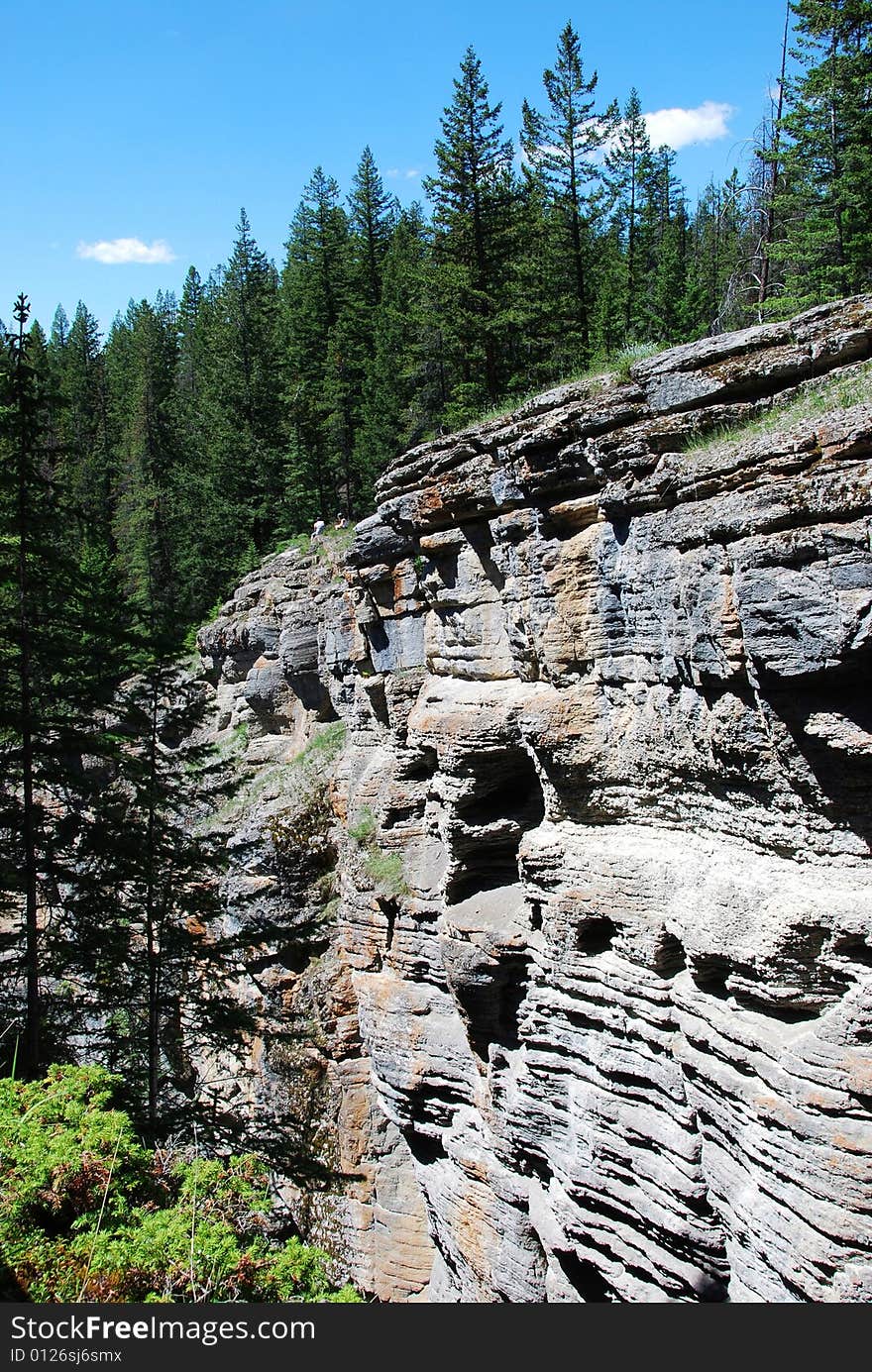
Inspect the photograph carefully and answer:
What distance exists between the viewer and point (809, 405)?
9719 mm

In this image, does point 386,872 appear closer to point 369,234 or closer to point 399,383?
point 399,383

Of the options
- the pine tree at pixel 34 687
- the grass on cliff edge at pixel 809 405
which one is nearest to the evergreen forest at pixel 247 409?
the pine tree at pixel 34 687

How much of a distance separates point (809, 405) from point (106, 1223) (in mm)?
10785

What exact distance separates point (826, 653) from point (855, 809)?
1.66 metres

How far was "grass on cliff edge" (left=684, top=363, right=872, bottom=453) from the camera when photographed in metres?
9.21

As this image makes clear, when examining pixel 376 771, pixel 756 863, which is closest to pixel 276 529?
pixel 376 771

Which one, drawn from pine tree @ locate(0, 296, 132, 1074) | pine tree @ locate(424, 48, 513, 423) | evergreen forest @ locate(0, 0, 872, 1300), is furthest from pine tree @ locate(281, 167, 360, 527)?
pine tree @ locate(0, 296, 132, 1074)

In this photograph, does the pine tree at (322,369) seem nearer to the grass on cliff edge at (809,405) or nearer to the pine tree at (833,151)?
the pine tree at (833,151)

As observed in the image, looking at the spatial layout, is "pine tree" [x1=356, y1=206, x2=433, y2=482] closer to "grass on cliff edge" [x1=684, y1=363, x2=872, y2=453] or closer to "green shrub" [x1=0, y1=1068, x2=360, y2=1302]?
"grass on cliff edge" [x1=684, y1=363, x2=872, y2=453]

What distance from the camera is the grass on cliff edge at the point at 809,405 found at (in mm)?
9211

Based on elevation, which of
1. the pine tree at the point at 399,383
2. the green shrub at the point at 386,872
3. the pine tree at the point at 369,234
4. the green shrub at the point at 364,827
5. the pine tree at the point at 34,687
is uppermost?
the pine tree at the point at 369,234

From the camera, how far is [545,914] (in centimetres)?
1363

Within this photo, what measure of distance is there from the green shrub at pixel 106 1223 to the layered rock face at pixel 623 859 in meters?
4.85

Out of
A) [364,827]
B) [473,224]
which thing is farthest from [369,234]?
[364,827]
